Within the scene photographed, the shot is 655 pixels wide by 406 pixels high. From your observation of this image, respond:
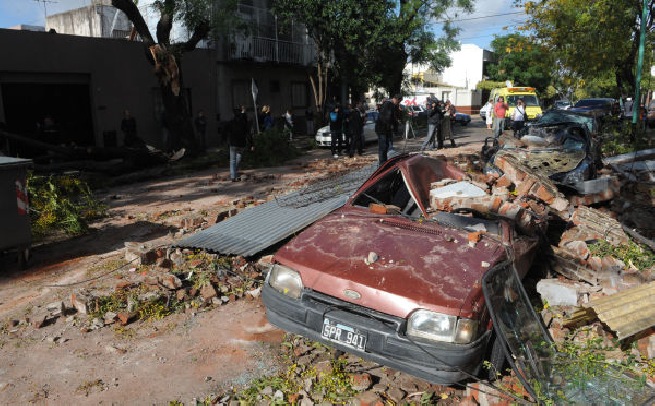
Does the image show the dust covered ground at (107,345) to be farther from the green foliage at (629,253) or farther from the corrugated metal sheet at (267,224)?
the green foliage at (629,253)

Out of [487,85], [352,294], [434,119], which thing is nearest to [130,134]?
[434,119]

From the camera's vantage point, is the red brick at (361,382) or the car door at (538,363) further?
the red brick at (361,382)

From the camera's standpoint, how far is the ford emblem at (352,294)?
3.94m

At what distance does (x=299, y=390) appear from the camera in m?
4.00

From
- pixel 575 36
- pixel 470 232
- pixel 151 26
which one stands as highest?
pixel 151 26

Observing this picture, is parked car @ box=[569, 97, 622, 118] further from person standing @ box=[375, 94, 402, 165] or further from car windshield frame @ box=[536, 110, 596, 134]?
person standing @ box=[375, 94, 402, 165]

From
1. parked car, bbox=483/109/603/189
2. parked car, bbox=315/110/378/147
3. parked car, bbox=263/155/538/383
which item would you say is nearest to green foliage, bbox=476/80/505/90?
parked car, bbox=315/110/378/147

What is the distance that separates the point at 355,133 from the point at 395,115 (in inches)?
120

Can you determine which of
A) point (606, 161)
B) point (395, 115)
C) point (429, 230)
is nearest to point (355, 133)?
point (395, 115)

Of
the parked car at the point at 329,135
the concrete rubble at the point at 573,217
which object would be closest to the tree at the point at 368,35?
the parked car at the point at 329,135

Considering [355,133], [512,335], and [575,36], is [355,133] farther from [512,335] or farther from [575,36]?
[512,335]

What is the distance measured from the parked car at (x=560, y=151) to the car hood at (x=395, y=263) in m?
5.91

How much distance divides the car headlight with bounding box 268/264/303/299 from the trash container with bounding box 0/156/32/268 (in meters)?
4.15

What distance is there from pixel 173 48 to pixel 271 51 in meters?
9.32
